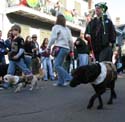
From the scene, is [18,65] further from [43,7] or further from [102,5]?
[43,7]

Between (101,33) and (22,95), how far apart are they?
7.58ft

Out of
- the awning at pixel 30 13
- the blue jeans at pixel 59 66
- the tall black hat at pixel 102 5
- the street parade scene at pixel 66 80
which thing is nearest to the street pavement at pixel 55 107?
the street parade scene at pixel 66 80

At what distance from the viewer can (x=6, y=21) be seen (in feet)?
97.9

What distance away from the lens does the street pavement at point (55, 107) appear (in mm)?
7660

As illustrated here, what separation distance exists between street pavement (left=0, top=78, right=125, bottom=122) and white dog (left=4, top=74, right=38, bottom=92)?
0.28m

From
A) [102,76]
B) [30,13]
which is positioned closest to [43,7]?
[30,13]

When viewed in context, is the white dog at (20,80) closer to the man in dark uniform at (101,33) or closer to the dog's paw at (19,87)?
the dog's paw at (19,87)

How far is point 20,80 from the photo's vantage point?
1188 cm

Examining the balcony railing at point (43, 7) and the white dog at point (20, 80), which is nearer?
the white dog at point (20, 80)

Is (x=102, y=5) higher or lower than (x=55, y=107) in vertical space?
higher

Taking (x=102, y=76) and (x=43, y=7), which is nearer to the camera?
(x=102, y=76)

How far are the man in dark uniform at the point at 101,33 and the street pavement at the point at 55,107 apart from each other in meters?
1.00

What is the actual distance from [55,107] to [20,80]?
3.18 metres

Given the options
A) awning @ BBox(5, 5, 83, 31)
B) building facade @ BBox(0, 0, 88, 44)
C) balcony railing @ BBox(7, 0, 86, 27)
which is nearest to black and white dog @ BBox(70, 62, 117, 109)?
building facade @ BBox(0, 0, 88, 44)
